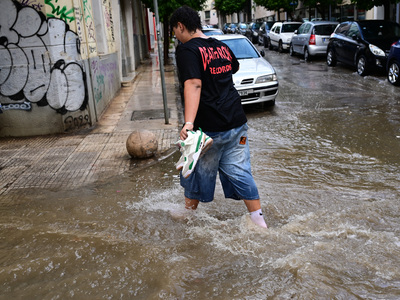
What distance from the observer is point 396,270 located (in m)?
3.11

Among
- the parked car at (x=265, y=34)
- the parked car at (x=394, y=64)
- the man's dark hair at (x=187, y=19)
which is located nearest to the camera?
the man's dark hair at (x=187, y=19)

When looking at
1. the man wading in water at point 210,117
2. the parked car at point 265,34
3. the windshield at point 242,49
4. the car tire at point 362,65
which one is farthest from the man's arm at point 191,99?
the parked car at point 265,34

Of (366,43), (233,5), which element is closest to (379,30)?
(366,43)

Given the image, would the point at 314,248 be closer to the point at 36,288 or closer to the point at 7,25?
the point at 36,288

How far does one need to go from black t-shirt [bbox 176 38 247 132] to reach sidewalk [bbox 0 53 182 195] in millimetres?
2506

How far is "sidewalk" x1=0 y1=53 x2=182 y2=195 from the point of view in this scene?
5570 mm

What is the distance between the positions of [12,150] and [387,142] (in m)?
5.74

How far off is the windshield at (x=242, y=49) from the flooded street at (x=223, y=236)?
15.0 feet

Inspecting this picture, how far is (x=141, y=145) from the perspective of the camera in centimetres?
611

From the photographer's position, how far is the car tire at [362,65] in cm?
1357

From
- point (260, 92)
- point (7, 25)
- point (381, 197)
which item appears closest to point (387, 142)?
point (381, 197)

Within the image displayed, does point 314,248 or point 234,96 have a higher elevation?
point 234,96

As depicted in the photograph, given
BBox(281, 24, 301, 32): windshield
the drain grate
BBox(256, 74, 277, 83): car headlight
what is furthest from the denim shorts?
BBox(281, 24, 301, 32): windshield

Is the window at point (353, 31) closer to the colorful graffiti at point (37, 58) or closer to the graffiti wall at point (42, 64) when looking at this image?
the graffiti wall at point (42, 64)
